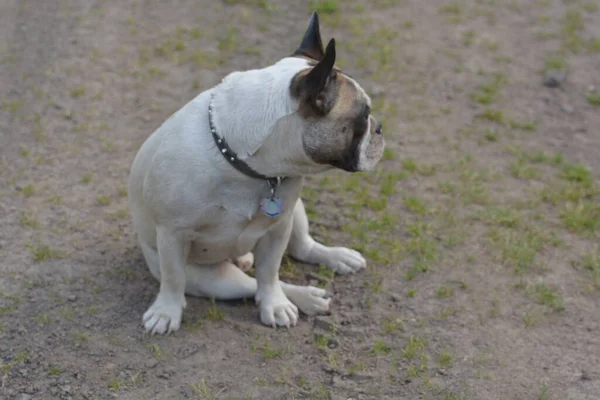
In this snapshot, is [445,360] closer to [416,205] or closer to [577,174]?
[416,205]

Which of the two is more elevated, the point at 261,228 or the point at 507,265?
the point at 261,228

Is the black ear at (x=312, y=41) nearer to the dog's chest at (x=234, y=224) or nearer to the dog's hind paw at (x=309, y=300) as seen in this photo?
the dog's chest at (x=234, y=224)

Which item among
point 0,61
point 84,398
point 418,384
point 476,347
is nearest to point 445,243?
point 476,347

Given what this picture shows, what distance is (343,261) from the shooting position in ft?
18.1

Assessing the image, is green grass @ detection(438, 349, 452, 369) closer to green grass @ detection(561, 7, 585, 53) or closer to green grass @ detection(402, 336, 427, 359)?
green grass @ detection(402, 336, 427, 359)

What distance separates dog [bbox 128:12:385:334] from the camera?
4.02 metres

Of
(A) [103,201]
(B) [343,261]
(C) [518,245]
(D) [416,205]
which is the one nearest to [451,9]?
(D) [416,205]

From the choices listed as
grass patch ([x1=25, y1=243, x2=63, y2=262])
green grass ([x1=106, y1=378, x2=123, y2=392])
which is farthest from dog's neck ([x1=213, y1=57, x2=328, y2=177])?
grass patch ([x1=25, y1=243, x2=63, y2=262])

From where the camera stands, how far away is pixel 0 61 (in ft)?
25.0

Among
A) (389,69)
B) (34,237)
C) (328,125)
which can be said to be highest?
(328,125)

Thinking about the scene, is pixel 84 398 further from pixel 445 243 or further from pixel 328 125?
pixel 445 243

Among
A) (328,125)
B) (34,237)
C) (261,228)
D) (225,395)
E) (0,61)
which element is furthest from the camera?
(0,61)

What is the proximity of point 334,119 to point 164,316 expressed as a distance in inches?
61.8

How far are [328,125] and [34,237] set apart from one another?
8.09 feet
